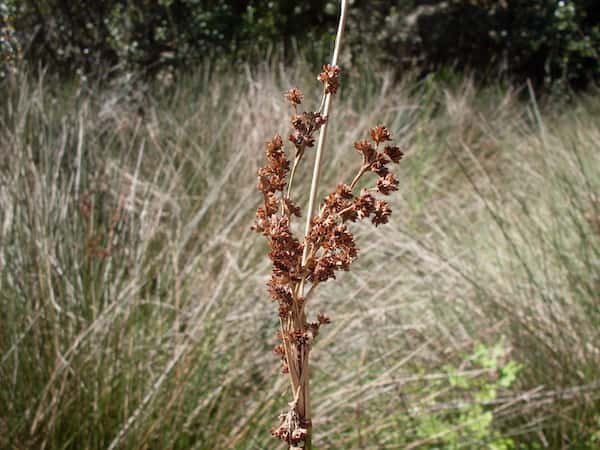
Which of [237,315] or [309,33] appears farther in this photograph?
[309,33]

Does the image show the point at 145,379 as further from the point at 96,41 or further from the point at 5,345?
the point at 96,41

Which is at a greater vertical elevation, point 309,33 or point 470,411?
point 309,33

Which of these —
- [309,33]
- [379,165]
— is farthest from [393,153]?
[309,33]

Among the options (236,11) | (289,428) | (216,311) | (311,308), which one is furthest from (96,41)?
(289,428)

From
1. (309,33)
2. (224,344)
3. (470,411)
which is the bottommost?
(470,411)

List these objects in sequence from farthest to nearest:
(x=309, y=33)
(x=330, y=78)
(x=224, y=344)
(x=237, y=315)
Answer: (x=309, y=33)
(x=237, y=315)
(x=224, y=344)
(x=330, y=78)

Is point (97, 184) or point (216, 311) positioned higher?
point (97, 184)

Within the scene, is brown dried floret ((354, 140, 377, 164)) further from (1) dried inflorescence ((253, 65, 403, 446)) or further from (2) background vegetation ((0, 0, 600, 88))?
(2) background vegetation ((0, 0, 600, 88))

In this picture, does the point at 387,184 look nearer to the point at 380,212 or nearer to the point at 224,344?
the point at 380,212

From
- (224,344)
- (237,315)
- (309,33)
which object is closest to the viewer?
(224,344)
